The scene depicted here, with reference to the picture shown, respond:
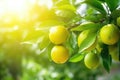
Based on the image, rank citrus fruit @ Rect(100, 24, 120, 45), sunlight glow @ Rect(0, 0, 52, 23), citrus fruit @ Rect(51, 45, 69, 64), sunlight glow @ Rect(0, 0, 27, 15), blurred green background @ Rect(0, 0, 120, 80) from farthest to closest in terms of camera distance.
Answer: sunlight glow @ Rect(0, 0, 27, 15), sunlight glow @ Rect(0, 0, 52, 23), blurred green background @ Rect(0, 0, 120, 80), citrus fruit @ Rect(51, 45, 69, 64), citrus fruit @ Rect(100, 24, 120, 45)

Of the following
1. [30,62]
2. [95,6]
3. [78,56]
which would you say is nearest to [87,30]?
[95,6]

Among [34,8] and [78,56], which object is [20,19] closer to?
[34,8]

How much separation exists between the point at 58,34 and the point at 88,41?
0.38ft

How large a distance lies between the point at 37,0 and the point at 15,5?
521 millimetres

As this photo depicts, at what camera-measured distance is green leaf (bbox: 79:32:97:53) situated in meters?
1.08

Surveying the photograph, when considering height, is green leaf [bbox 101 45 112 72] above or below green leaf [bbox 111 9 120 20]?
below

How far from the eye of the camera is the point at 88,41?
1096mm

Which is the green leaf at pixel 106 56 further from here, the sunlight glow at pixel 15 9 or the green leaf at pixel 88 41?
the sunlight glow at pixel 15 9

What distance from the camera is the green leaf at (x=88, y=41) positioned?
108cm

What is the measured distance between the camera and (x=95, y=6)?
1.17 meters

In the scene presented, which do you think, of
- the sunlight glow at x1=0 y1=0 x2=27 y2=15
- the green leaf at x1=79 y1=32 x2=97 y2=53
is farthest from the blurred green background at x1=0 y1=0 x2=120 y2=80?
the green leaf at x1=79 y1=32 x2=97 y2=53

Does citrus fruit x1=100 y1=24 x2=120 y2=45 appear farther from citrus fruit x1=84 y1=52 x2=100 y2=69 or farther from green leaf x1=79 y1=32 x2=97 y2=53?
citrus fruit x1=84 y1=52 x2=100 y2=69

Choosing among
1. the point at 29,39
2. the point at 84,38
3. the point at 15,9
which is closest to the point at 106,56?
the point at 84,38

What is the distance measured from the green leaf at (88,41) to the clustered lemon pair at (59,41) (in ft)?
0.31
